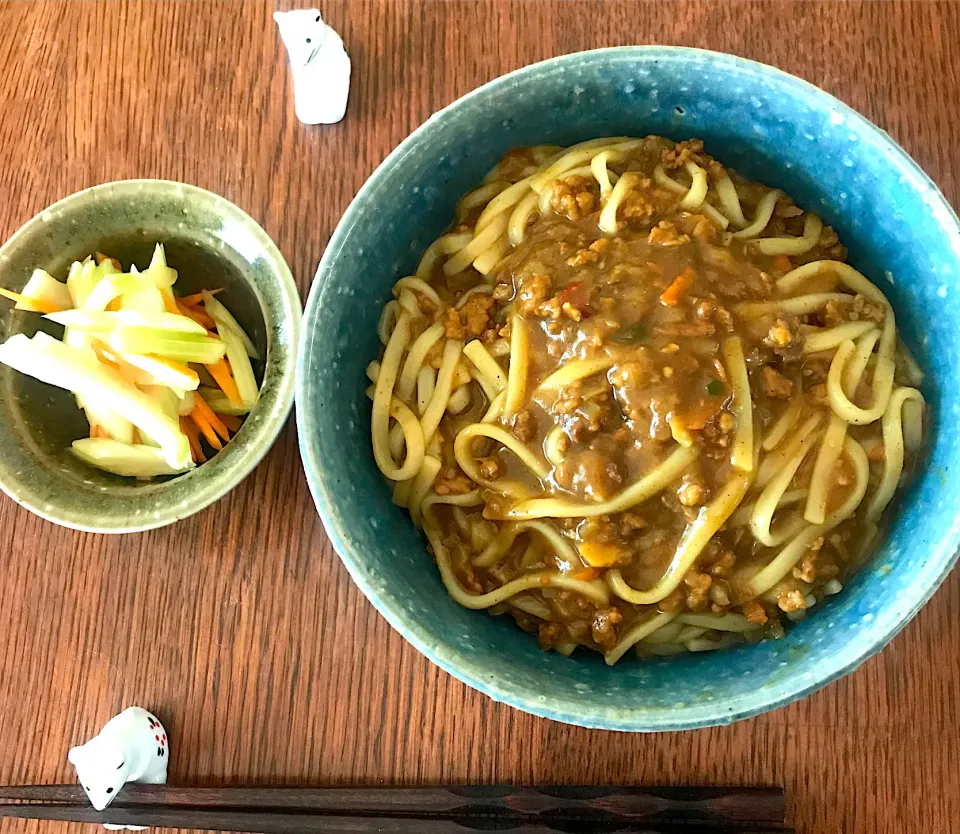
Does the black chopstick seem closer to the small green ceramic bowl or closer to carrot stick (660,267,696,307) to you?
the small green ceramic bowl

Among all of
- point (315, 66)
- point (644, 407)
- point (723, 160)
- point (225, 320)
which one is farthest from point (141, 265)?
point (723, 160)

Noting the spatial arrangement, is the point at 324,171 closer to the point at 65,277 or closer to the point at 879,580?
the point at 65,277

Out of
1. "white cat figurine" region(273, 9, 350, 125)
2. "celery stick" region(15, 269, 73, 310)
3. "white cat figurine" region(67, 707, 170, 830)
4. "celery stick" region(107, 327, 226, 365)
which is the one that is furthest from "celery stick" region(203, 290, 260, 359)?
"white cat figurine" region(67, 707, 170, 830)

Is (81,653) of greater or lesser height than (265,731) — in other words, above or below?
above

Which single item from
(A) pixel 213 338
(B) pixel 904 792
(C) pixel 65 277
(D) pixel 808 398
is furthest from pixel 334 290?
(B) pixel 904 792

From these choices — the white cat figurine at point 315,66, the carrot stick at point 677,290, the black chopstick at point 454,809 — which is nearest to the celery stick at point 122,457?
the black chopstick at point 454,809

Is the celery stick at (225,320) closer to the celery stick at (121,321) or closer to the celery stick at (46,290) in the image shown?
the celery stick at (121,321)

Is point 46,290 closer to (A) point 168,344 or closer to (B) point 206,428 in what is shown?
(A) point 168,344

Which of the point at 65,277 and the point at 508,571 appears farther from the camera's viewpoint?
the point at 65,277

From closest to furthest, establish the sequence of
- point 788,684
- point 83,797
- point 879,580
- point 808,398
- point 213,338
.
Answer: point 788,684 < point 879,580 < point 808,398 < point 83,797 < point 213,338
